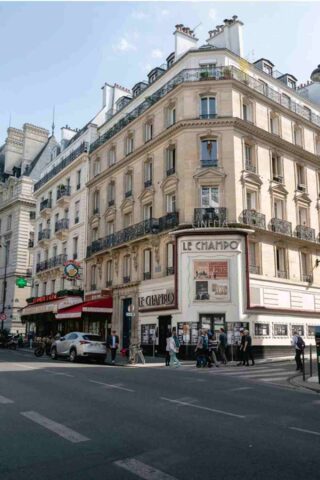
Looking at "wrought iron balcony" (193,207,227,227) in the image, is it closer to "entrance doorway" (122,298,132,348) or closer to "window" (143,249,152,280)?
"window" (143,249,152,280)

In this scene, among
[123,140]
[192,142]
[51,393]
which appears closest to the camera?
[51,393]

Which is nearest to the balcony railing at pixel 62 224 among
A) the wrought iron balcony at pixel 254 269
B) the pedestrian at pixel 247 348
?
the wrought iron balcony at pixel 254 269

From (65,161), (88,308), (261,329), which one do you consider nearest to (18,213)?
(65,161)

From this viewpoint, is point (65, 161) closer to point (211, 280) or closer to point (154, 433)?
point (211, 280)

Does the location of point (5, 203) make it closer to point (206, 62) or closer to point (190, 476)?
point (206, 62)

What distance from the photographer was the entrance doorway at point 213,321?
23828mm

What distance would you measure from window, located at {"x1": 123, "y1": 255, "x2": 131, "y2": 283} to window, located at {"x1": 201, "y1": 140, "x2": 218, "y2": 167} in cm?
853

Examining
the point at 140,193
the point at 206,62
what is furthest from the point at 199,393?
the point at 206,62

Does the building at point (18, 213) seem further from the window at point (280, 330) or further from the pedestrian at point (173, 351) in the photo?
the pedestrian at point (173, 351)

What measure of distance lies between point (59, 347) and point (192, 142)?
45.9 feet

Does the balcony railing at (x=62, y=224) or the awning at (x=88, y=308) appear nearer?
the awning at (x=88, y=308)

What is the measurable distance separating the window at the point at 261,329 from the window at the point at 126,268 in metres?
9.52

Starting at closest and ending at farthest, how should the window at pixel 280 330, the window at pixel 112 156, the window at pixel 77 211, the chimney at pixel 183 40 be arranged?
the window at pixel 280 330 < the chimney at pixel 183 40 < the window at pixel 112 156 < the window at pixel 77 211

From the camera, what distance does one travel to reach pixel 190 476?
469 cm
